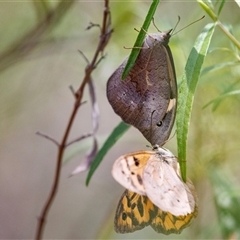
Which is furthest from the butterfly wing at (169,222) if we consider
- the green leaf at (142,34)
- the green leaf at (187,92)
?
the green leaf at (142,34)

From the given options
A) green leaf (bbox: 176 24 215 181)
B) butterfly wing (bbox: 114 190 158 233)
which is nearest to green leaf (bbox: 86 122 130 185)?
butterfly wing (bbox: 114 190 158 233)

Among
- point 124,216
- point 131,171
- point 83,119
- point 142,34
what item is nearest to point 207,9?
point 142,34

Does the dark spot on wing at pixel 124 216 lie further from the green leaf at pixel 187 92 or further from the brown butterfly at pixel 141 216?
the green leaf at pixel 187 92

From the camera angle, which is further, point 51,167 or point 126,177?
point 51,167

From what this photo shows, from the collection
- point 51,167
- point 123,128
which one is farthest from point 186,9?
point 51,167

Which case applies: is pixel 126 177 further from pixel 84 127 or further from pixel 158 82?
pixel 84 127

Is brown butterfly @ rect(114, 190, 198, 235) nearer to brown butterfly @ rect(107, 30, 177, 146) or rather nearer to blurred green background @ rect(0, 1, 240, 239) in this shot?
brown butterfly @ rect(107, 30, 177, 146)

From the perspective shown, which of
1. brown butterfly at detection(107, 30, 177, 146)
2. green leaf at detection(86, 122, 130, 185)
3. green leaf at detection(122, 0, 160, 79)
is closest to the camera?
green leaf at detection(122, 0, 160, 79)
